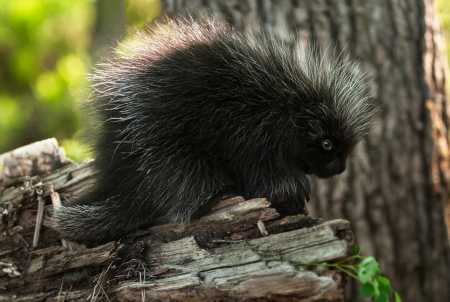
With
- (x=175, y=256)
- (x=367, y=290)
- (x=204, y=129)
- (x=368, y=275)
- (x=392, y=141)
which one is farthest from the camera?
(x=392, y=141)

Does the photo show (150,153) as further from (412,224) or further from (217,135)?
(412,224)

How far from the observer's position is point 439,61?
3.29 m

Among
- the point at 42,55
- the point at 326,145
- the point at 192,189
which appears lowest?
the point at 192,189

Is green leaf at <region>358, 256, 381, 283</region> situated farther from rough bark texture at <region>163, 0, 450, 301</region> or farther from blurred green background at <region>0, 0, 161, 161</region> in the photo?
blurred green background at <region>0, 0, 161, 161</region>

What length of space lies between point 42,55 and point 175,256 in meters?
4.45

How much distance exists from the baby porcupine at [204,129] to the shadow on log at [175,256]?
0.12 meters

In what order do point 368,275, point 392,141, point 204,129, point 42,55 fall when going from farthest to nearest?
point 42,55, point 392,141, point 204,129, point 368,275

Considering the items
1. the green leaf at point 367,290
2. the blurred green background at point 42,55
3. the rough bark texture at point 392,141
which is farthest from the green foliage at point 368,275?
the blurred green background at point 42,55

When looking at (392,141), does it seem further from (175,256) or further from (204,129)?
(175,256)

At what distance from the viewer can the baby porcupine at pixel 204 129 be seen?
2.01 m

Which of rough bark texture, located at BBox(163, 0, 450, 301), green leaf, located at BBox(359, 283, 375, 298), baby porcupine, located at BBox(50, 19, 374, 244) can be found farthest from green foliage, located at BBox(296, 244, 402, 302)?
rough bark texture, located at BBox(163, 0, 450, 301)

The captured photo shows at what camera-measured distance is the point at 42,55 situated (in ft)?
18.4

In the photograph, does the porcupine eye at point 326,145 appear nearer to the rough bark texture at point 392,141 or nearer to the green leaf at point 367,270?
the green leaf at point 367,270

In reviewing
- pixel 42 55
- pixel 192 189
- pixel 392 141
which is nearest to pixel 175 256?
pixel 192 189
